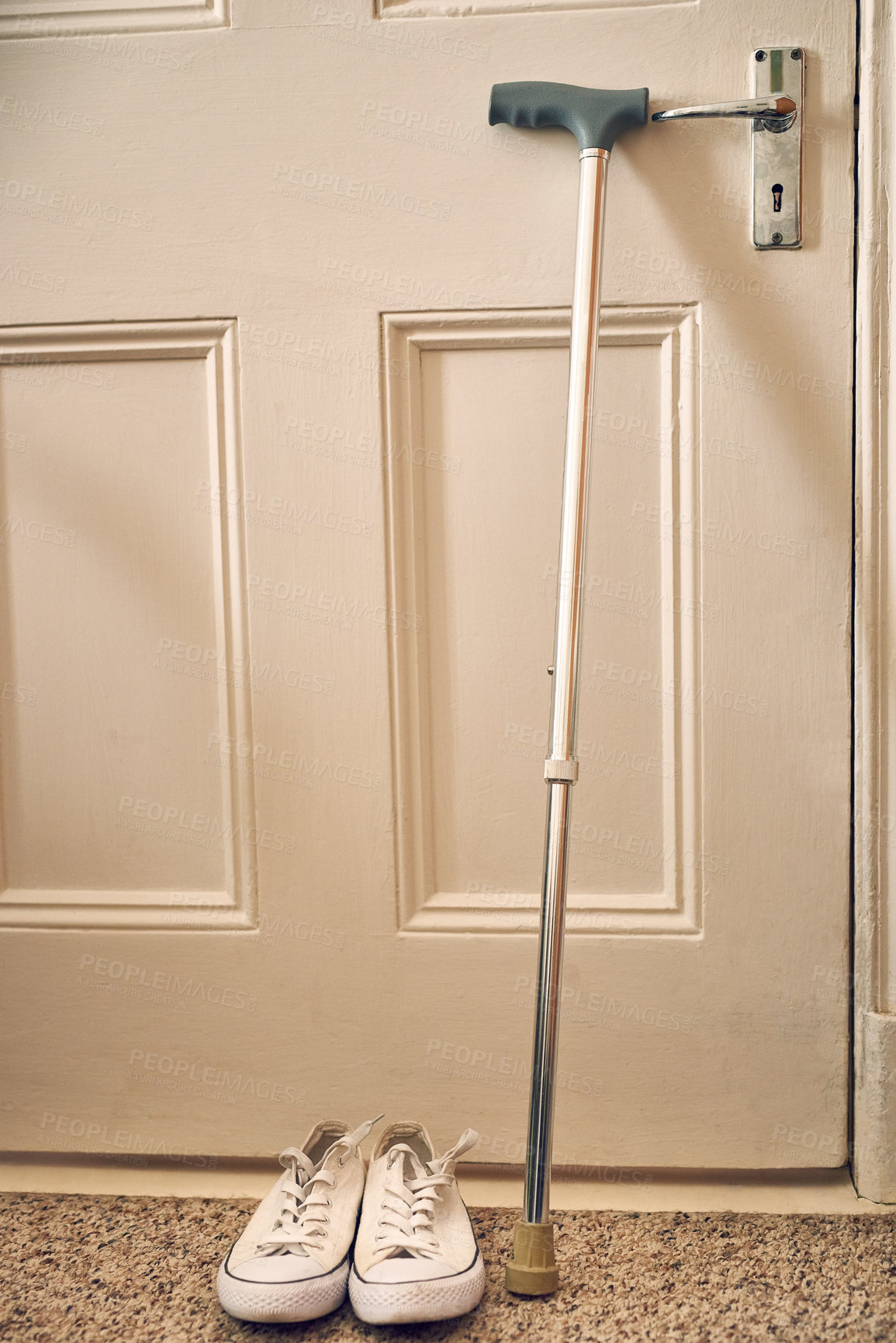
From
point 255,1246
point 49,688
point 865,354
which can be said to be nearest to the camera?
point 255,1246

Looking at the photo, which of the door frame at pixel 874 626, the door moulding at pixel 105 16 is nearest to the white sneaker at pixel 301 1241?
the door frame at pixel 874 626

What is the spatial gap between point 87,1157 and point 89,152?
1030 mm

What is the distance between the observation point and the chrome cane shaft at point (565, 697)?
73cm

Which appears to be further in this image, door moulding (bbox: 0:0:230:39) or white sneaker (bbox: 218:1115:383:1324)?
door moulding (bbox: 0:0:230:39)

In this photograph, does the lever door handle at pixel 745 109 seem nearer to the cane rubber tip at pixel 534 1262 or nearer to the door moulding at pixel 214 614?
the door moulding at pixel 214 614

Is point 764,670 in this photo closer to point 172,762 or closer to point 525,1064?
point 525,1064

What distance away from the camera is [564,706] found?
741mm

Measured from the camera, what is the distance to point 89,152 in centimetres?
89

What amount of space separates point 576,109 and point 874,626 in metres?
0.55

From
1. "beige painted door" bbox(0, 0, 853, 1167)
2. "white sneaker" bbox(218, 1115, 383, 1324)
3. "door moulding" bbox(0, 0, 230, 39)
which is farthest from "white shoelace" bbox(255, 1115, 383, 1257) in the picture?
"door moulding" bbox(0, 0, 230, 39)

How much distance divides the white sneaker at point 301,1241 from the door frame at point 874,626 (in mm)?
485

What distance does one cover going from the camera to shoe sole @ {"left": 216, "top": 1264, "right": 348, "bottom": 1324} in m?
0.69

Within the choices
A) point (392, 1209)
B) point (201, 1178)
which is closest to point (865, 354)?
point (392, 1209)

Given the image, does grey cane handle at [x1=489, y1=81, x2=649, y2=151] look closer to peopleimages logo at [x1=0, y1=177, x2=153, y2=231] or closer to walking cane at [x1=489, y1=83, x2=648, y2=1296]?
walking cane at [x1=489, y1=83, x2=648, y2=1296]
